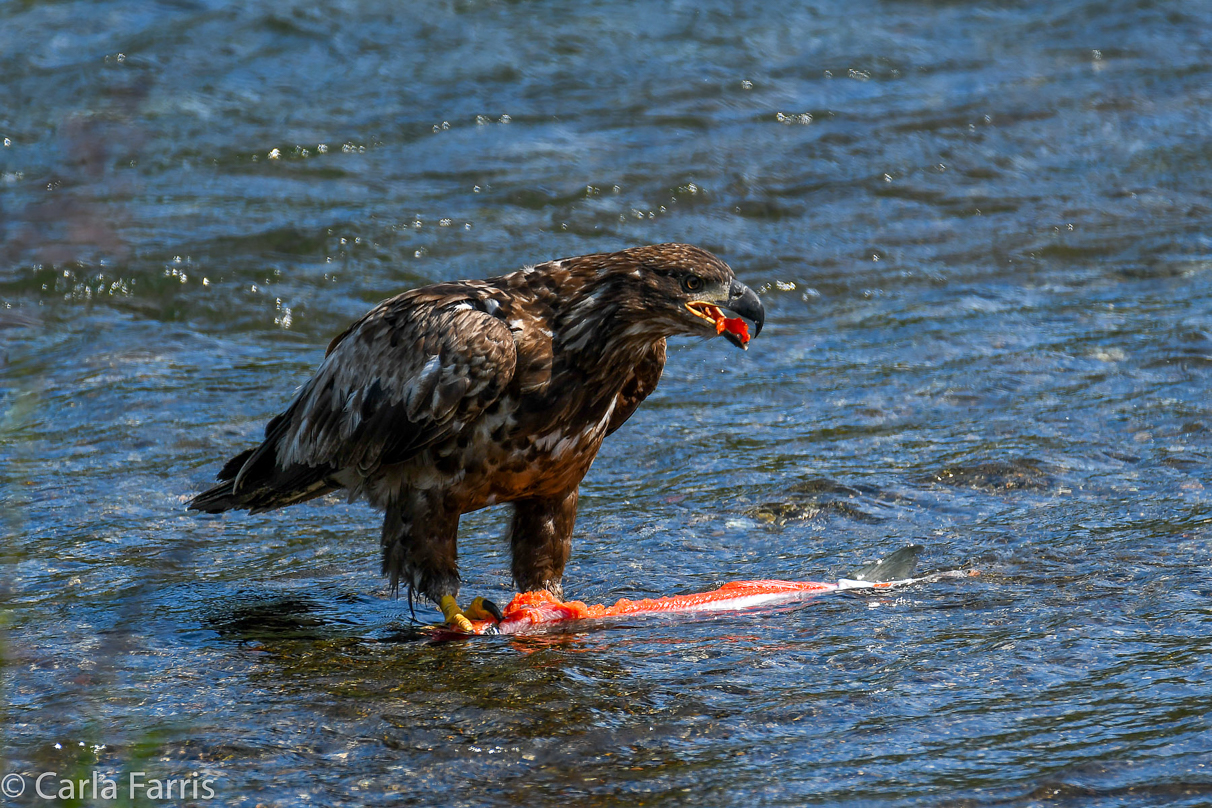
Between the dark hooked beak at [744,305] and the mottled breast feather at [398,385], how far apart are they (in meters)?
0.80

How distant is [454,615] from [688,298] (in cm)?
147

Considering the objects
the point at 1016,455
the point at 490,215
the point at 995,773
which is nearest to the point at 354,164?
the point at 490,215

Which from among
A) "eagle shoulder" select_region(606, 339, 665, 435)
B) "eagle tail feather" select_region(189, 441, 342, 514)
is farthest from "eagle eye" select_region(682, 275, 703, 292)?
"eagle tail feather" select_region(189, 441, 342, 514)

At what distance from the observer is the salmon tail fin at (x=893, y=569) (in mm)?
5625

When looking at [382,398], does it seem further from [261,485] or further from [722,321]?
[722,321]

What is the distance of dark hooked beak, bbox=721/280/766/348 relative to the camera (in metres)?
5.25

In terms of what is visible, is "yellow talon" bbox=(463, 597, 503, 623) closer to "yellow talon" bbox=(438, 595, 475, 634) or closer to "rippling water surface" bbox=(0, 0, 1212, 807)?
"yellow talon" bbox=(438, 595, 475, 634)

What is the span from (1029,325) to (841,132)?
4752mm

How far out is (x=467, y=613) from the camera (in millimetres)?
Result: 5641

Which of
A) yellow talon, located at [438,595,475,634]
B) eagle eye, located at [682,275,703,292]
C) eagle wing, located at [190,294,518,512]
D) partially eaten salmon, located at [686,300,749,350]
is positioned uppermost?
eagle eye, located at [682,275,703,292]

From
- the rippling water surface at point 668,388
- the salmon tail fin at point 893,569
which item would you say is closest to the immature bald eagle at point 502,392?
the rippling water surface at point 668,388

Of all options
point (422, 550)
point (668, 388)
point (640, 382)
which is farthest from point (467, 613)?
point (668, 388)

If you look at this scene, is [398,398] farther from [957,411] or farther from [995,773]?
[957,411]

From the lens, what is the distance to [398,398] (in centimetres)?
550
